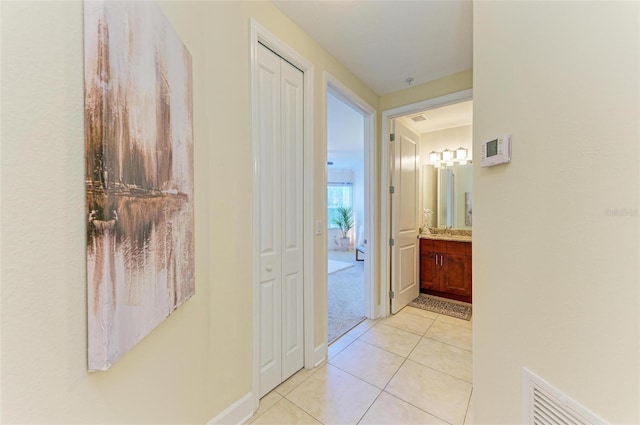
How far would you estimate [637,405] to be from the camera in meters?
0.57

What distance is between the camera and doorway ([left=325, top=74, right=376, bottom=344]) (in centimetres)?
283

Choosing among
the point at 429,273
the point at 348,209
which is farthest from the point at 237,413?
the point at 348,209

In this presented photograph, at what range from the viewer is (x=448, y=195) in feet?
13.0

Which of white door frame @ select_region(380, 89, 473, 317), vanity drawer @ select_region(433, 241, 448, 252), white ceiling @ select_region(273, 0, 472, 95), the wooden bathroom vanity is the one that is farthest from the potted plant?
white ceiling @ select_region(273, 0, 472, 95)

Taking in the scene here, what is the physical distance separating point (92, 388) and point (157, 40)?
1.01 meters

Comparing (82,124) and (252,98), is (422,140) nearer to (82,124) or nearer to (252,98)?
(252,98)

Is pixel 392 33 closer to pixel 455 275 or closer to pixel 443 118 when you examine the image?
pixel 443 118

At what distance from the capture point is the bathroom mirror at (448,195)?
3.81 meters

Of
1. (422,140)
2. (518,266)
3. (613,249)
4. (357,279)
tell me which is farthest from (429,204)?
(613,249)

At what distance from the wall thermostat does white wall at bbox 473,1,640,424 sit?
0.03 m

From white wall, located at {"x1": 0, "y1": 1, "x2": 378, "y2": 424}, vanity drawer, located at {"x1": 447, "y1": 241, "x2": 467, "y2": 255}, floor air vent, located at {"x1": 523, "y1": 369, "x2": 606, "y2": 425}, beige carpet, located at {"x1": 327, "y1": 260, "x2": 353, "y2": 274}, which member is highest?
white wall, located at {"x1": 0, "y1": 1, "x2": 378, "y2": 424}

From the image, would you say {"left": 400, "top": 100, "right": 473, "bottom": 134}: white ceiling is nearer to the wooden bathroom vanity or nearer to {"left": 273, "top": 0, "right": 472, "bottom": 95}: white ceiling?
{"left": 273, "top": 0, "right": 472, "bottom": 95}: white ceiling

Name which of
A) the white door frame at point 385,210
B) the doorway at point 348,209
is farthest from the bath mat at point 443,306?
the doorway at point 348,209

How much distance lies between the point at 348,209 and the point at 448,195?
4.03 meters
